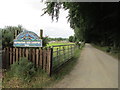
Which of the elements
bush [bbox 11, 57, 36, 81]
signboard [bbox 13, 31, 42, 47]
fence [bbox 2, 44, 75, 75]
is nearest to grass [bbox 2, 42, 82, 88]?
bush [bbox 11, 57, 36, 81]

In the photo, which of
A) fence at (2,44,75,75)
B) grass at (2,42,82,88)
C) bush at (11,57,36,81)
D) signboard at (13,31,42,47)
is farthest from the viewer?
signboard at (13,31,42,47)

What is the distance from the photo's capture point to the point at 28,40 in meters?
5.71

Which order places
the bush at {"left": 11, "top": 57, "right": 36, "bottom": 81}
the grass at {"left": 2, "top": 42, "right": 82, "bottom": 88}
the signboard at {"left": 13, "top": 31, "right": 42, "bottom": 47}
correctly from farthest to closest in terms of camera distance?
the signboard at {"left": 13, "top": 31, "right": 42, "bottom": 47}
the bush at {"left": 11, "top": 57, "right": 36, "bottom": 81}
the grass at {"left": 2, "top": 42, "right": 82, "bottom": 88}

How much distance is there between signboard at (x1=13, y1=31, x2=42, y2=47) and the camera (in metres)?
5.61

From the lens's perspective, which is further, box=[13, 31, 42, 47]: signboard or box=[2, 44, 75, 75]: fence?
box=[13, 31, 42, 47]: signboard

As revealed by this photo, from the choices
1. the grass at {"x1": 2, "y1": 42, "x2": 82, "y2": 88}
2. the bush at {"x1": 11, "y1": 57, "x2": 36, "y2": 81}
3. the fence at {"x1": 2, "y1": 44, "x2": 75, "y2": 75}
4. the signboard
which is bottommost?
the grass at {"x1": 2, "y1": 42, "x2": 82, "y2": 88}

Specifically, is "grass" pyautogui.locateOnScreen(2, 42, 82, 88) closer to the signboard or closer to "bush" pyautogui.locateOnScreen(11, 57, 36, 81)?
"bush" pyautogui.locateOnScreen(11, 57, 36, 81)

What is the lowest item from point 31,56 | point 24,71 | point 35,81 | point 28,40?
point 35,81

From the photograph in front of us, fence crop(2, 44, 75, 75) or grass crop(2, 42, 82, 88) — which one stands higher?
fence crop(2, 44, 75, 75)

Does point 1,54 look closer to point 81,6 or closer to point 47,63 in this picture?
point 47,63

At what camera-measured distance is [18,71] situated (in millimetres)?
4723

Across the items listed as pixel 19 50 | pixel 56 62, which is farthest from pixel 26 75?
pixel 56 62

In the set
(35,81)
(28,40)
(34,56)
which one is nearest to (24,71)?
(35,81)

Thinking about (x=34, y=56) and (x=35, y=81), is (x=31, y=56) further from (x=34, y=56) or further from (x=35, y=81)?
(x=35, y=81)
